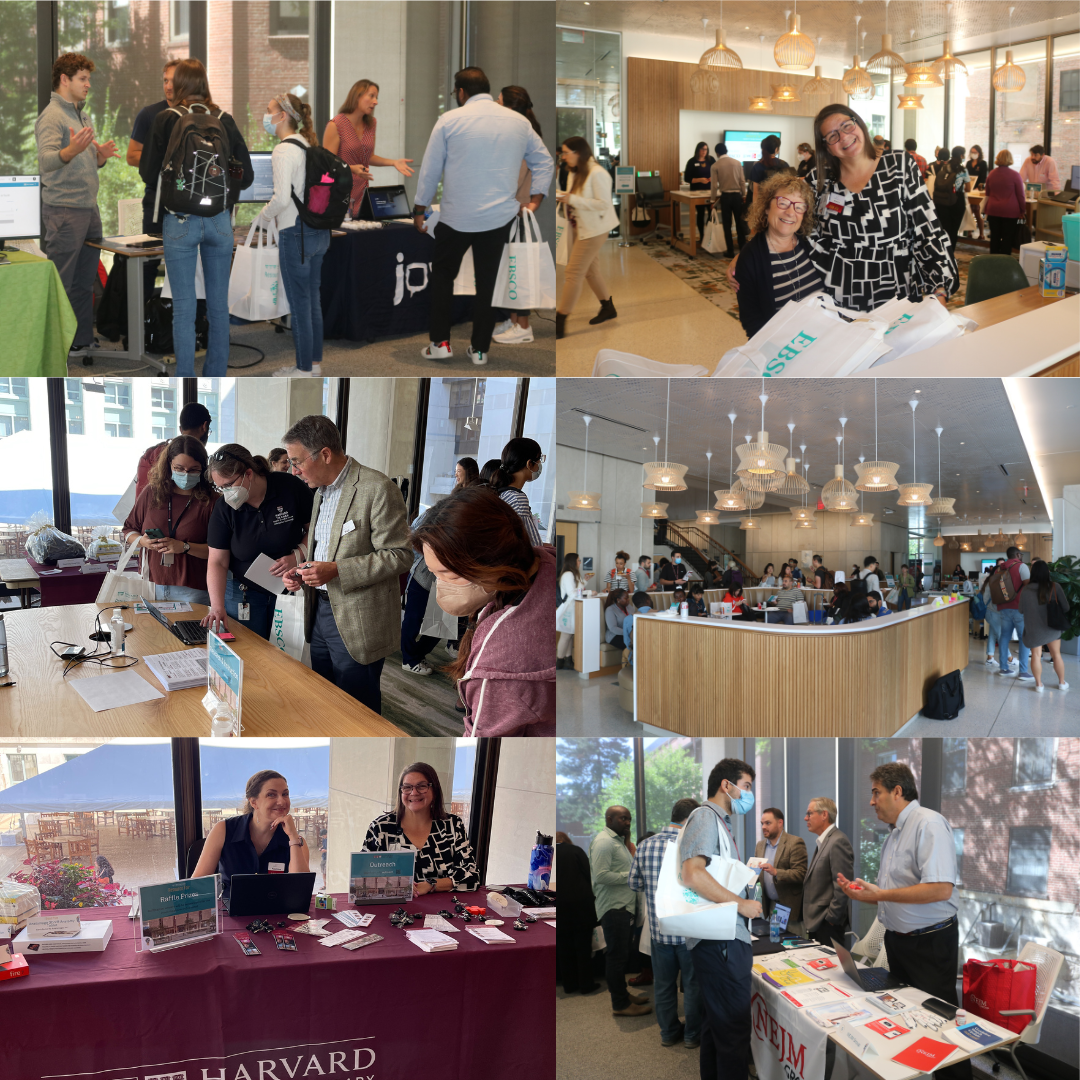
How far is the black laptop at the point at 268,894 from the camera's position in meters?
3.28

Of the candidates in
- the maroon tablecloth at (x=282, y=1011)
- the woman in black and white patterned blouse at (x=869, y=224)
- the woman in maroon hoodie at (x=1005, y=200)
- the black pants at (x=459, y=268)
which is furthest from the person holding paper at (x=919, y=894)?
the black pants at (x=459, y=268)

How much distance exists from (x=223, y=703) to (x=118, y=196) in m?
1.45

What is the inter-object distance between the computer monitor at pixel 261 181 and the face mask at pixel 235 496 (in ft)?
2.73

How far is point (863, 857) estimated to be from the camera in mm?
3174

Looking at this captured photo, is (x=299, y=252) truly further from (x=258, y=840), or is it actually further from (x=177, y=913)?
(x=177, y=913)

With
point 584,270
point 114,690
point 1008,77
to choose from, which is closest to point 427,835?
point 114,690

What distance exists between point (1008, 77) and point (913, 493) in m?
1.14

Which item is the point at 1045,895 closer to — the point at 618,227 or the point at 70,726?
the point at 618,227

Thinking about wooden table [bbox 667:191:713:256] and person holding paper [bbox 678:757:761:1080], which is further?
person holding paper [bbox 678:757:761:1080]

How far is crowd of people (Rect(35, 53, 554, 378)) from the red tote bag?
242cm

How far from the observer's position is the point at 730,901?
3.19 metres

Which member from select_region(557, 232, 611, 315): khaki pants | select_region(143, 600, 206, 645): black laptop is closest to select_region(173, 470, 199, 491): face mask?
select_region(143, 600, 206, 645): black laptop

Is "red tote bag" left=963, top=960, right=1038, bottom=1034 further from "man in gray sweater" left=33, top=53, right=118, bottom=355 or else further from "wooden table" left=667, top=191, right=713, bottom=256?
"man in gray sweater" left=33, top=53, right=118, bottom=355

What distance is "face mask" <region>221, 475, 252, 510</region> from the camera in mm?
2900
